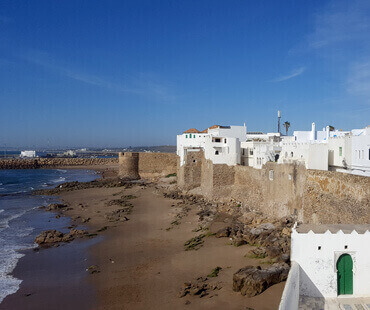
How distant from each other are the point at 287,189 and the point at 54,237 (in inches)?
492

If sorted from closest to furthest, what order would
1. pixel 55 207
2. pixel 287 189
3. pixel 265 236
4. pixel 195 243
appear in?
pixel 265 236, pixel 195 243, pixel 287 189, pixel 55 207

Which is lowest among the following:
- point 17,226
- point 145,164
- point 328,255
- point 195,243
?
point 17,226

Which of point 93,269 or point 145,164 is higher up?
point 145,164

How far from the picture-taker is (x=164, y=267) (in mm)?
12570

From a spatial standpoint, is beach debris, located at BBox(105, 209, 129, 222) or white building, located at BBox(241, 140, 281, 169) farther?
white building, located at BBox(241, 140, 281, 169)

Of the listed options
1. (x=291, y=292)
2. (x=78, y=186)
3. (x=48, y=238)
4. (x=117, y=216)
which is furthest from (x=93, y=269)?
(x=78, y=186)

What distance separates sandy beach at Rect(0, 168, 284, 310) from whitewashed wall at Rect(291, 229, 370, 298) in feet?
4.63

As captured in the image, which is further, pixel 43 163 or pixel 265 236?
pixel 43 163

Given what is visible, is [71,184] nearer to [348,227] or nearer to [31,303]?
[31,303]

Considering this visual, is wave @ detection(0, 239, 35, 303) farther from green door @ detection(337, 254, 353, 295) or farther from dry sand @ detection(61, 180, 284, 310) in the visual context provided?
green door @ detection(337, 254, 353, 295)

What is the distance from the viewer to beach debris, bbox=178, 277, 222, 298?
1021 centimetres

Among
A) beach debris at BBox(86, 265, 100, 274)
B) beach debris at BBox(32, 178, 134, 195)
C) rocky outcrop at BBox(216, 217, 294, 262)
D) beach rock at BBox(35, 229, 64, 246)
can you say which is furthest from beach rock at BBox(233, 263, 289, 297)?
beach debris at BBox(32, 178, 134, 195)

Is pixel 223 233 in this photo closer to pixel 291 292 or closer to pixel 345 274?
pixel 345 274

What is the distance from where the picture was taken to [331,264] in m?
8.48
